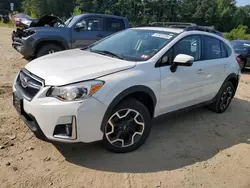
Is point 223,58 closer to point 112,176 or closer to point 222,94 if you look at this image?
point 222,94

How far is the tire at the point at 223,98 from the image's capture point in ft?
17.2

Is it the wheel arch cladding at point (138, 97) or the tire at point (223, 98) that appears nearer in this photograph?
the wheel arch cladding at point (138, 97)

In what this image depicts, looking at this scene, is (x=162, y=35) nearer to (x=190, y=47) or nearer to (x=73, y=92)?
(x=190, y=47)

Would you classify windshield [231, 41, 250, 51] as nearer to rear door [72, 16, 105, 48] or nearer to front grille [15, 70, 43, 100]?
rear door [72, 16, 105, 48]

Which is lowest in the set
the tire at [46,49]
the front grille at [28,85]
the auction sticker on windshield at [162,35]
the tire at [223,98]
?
the tire at [223,98]

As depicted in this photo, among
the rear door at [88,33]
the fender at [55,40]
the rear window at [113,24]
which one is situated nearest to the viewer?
the fender at [55,40]

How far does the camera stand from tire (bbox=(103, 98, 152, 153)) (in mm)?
3349

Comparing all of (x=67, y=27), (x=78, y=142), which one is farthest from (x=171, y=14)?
(x=78, y=142)

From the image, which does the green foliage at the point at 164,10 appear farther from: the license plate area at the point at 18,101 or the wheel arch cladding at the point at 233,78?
the license plate area at the point at 18,101

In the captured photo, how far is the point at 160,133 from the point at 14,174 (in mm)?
2197

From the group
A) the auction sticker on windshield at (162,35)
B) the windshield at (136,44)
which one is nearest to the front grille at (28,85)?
the windshield at (136,44)

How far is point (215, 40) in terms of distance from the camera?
4.98m

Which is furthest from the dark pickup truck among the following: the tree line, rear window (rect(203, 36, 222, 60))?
the tree line

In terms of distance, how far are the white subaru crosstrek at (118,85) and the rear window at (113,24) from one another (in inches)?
189
